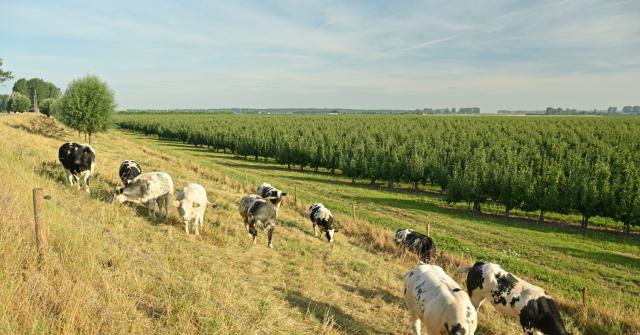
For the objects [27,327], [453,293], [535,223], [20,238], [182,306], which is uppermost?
[20,238]

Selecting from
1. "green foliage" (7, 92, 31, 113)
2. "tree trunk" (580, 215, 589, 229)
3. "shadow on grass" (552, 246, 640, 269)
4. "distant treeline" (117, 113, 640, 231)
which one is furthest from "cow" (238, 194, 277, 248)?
"green foliage" (7, 92, 31, 113)

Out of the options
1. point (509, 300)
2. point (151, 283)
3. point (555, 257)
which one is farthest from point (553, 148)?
point (151, 283)

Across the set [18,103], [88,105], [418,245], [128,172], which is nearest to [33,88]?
[18,103]

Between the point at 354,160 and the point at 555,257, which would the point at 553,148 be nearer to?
the point at 354,160

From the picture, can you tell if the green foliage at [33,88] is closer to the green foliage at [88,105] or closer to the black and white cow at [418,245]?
the green foliage at [88,105]

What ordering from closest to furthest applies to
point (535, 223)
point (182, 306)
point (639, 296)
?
point (182, 306)
point (639, 296)
point (535, 223)

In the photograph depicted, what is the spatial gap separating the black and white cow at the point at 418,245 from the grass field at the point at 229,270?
628 millimetres

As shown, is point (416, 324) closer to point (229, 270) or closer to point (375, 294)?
point (375, 294)

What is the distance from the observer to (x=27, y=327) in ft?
14.7

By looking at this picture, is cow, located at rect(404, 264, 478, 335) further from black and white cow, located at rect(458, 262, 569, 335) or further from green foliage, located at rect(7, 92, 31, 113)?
green foliage, located at rect(7, 92, 31, 113)

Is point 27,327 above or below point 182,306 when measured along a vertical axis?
above

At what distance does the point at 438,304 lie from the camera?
8.22 m

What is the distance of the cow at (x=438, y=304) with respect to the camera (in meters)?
7.80

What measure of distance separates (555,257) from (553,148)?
33.3 m
